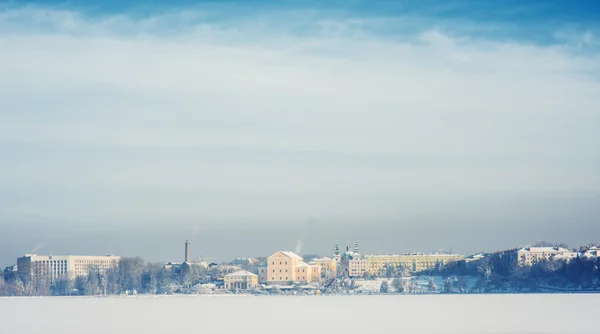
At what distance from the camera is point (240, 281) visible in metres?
164

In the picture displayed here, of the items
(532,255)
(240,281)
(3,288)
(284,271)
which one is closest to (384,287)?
Answer: (240,281)

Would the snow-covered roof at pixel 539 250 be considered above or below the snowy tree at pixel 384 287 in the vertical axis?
above

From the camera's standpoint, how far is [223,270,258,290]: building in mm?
161375

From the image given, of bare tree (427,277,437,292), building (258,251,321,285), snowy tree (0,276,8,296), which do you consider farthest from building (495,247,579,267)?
snowy tree (0,276,8,296)

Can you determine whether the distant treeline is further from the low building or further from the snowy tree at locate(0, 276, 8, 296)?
the low building

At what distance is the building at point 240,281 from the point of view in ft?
529

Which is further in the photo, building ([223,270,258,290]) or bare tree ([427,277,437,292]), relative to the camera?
building ([223,270,258,290])
